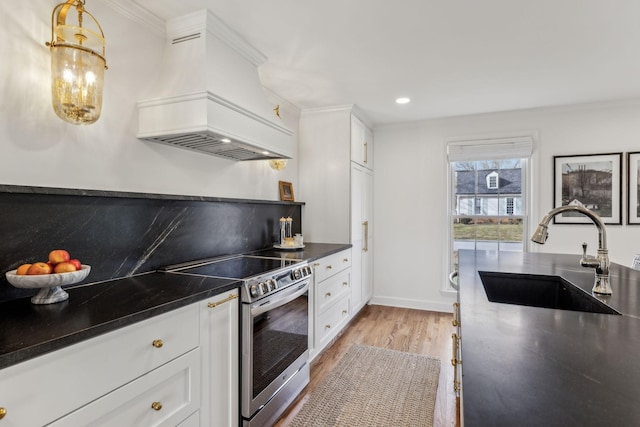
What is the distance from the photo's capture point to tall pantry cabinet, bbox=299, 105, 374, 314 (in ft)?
12.0

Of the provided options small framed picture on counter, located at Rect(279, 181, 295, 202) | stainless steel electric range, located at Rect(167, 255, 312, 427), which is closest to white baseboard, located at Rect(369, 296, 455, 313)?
small framed picture on counter, located at Rect(279, 181, 295, 202)

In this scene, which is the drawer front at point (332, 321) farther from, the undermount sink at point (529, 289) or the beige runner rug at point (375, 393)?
the undermount sink at point (529, 289)

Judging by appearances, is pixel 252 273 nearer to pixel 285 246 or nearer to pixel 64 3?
pixel 285 246

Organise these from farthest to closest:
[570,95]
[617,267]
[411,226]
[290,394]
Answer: [411,226] < [570,95] < [290,394] < [617,267]

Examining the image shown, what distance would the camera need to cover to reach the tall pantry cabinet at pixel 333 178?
3.65m

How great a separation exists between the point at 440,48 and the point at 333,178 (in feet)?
5.45

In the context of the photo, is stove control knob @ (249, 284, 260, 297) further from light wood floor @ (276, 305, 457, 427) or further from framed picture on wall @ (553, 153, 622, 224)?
framed picture on wall @ (553, 153, 622, 224)

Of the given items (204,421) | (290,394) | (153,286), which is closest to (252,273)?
(153,286)

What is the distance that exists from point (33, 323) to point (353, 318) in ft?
10.6

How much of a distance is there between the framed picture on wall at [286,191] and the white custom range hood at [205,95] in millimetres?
1118

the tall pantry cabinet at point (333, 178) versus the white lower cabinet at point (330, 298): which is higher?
the tall pantry cabinet at point (333, 178)

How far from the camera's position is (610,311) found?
1.15 meters

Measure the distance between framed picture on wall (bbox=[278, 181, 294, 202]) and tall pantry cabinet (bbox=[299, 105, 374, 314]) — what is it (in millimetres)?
233

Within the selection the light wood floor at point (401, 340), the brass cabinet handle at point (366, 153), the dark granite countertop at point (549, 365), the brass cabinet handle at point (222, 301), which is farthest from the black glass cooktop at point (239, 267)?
the brass cabinet handle at point (366, 153)
